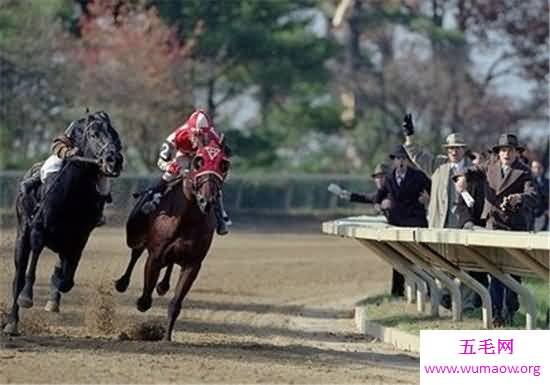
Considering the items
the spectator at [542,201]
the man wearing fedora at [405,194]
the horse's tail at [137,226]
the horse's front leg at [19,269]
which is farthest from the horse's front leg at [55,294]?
the spectator at [542,201]

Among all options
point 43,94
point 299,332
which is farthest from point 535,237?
point 43,94

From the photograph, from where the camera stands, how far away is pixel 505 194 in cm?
1448

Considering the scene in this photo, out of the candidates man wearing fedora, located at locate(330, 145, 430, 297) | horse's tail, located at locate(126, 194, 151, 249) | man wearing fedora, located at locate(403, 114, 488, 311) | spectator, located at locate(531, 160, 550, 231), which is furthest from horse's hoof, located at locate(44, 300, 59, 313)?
spectator, located at locate(531, 160, 550, 231)

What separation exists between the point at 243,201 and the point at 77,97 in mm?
4619

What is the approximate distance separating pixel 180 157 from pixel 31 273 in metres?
1.63

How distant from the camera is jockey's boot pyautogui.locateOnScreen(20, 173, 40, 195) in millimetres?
13492

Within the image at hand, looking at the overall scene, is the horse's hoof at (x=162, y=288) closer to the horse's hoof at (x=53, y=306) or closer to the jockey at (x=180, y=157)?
the jockey at (x=180, y=157)

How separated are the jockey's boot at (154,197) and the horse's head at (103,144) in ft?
2.83

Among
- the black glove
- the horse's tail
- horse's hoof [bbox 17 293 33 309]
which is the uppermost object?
the black glove

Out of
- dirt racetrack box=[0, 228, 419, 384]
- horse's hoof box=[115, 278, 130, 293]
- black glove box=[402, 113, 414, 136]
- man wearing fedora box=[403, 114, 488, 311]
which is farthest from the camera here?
black glove box=[402, 113, 414, 136]

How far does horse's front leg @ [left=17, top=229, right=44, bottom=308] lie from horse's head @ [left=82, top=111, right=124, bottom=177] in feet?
2.61

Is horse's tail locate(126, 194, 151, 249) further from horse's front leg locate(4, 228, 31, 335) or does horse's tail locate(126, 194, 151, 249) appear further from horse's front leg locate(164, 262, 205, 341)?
horse's front leg locate(4, 228, 31, 335)

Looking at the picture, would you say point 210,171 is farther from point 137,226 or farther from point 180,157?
point 137,226

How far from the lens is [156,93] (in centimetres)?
3934
